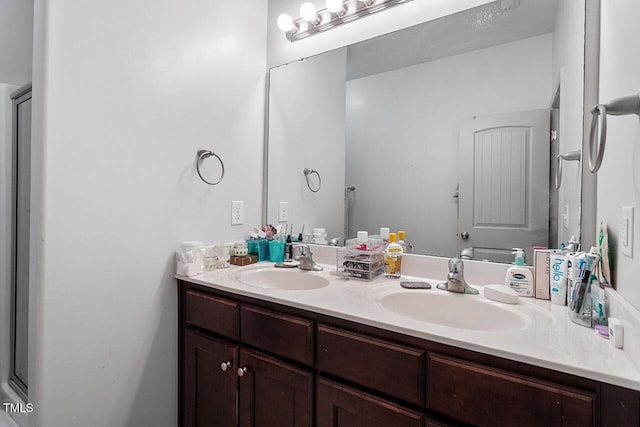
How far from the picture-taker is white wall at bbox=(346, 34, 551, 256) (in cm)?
124

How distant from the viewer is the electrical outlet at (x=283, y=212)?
6.21ft

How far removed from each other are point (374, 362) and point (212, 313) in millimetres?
719

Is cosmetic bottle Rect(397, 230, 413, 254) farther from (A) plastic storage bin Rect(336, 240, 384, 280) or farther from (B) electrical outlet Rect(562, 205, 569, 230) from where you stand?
(B) electrical outlet Rect(562, 205, 569, 230)

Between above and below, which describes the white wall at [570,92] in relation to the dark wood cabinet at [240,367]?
above

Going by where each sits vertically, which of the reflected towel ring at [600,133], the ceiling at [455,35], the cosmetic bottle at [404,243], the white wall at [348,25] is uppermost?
the white wall at [348,25]

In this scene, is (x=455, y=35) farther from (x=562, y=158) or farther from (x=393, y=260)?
(x=393, y=260)

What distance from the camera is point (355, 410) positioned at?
3.02 feet

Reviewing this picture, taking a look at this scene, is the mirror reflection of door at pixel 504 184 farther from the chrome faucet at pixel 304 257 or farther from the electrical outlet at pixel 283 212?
the electrical outlet at pixel 283 212

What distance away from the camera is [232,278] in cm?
139

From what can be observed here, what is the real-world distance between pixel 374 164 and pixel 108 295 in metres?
1.27

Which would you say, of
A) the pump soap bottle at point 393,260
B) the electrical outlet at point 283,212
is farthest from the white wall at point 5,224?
the pump soap bottle at point 393,260

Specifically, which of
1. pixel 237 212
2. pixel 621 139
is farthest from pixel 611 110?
pixel 237 212

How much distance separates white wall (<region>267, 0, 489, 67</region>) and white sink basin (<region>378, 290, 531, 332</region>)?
1174mm

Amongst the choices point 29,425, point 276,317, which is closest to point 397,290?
point 276,317
